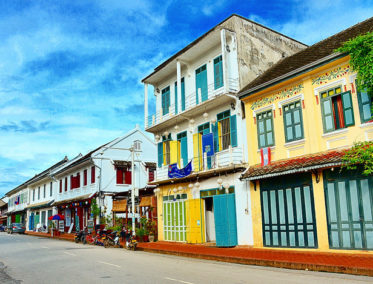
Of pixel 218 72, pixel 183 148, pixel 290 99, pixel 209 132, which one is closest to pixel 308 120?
pixel 290 99

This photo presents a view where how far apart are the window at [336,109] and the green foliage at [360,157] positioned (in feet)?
3.99

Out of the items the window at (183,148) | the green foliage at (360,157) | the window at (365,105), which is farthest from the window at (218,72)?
the green foliage at (360,157)

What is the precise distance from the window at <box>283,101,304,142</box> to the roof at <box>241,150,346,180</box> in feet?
3.26

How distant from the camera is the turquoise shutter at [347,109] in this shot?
530 inches

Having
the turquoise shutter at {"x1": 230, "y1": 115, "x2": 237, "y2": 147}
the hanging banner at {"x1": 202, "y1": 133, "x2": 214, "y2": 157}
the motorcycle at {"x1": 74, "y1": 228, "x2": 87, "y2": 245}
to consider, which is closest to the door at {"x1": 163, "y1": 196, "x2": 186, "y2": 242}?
the hanging banner at {"x1": 202, "y1": 133, "x2": 214, "y2": 157}

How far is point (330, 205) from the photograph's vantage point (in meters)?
13.8

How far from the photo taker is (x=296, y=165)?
14219mm

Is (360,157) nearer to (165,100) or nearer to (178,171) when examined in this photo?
(178,171)

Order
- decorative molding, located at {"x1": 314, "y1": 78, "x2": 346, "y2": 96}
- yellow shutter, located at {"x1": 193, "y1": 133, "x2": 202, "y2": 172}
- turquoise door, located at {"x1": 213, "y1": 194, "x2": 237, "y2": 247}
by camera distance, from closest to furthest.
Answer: decorative molding, located at {"x1": 314, "y1": 78, "x2": 346, "y2": 96}, turquoise door, located at {"x1": 213, "y1": 194, "x2": 237, "y2": 247}, yellow shutter, located at {"x1": 193, "y1": 133, "x2": 202, "y2": 172}

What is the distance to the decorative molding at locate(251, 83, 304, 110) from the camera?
15.6 metres

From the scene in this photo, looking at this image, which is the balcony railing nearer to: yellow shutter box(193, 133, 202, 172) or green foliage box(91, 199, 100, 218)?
yellow shutter box(193, 133, 202, 172)

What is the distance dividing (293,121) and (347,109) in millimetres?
2466

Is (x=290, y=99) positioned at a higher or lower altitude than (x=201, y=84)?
lower

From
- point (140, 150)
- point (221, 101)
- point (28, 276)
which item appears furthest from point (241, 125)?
point (140, 150)
